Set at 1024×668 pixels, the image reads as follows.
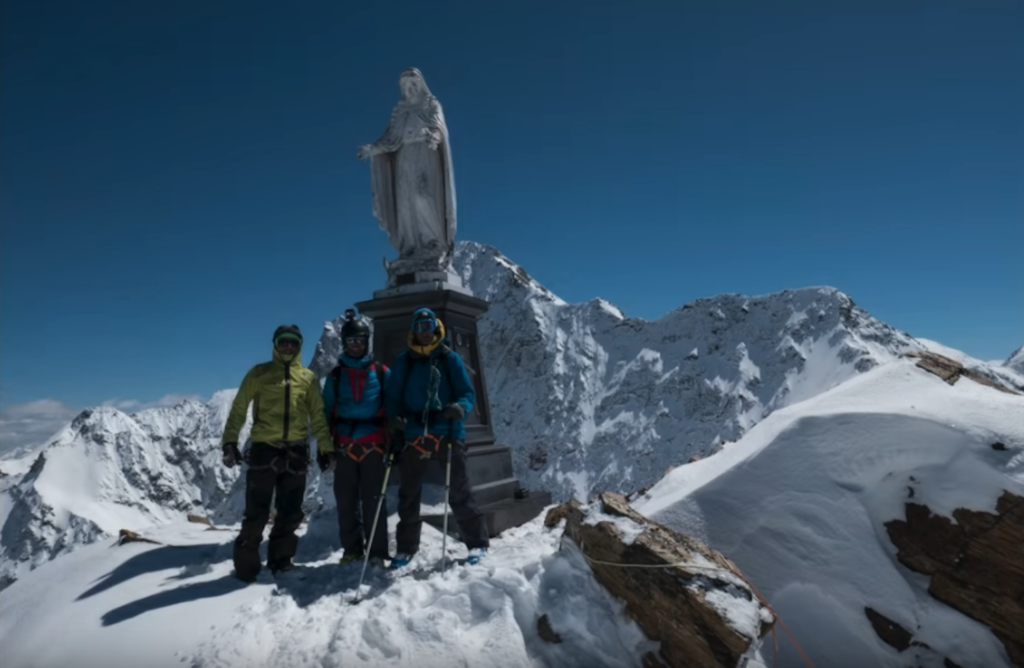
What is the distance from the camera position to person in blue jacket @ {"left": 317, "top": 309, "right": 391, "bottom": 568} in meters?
5.46

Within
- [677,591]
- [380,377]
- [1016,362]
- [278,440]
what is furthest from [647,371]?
[677,591]

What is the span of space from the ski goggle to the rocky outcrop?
4.33 metres

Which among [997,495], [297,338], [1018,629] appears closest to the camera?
[1018,629]

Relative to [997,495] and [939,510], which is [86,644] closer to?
[939,510]

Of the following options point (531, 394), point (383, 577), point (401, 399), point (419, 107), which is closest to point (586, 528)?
point (383, 577)

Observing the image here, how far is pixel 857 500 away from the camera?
13.6ft

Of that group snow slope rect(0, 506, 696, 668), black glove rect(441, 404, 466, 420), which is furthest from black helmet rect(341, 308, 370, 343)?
snow slope rect(0, 506, 696, 668)

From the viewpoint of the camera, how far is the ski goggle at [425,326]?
5.71 m

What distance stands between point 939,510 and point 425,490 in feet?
17.2

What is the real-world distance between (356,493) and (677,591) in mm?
3243

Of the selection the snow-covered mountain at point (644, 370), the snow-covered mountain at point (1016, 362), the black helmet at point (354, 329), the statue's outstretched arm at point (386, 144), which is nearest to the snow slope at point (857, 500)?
the black helmet at point (354, 329)

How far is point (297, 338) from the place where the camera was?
18.0 feet

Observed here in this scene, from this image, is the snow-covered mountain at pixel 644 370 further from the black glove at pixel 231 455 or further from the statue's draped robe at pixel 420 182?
the black glove at pixel 231 455

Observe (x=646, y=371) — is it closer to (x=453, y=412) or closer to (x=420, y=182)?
(x=420, y=182)
